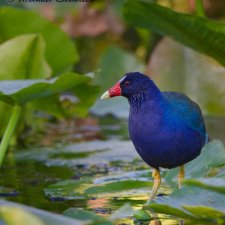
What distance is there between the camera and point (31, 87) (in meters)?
3.46

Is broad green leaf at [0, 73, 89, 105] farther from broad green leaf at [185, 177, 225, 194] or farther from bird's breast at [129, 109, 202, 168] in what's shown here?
broad green leaf at [185, 177, 225, 194]

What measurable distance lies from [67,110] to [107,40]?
11.9 ft

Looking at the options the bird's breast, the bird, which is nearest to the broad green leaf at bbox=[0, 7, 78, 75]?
the bird

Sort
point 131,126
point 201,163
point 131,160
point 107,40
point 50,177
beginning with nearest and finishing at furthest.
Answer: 1. point 131,126
2. point 201,163
3. point 50,177
4. point 131,160
5. point 107,40

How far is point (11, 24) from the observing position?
185 inches

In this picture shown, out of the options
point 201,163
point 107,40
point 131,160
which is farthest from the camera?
point 107,40

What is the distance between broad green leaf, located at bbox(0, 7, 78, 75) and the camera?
4730 millimetres

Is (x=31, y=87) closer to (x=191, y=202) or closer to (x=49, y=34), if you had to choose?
(x=191, y=202)

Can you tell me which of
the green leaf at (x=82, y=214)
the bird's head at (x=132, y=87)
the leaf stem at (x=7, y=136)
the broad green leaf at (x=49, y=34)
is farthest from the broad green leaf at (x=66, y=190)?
the broad green leaf at (x=49, y=34)

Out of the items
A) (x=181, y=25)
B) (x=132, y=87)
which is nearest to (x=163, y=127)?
(x=132, y=87)

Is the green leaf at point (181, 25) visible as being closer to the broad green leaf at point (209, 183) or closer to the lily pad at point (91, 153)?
the lily pad at point (91, 153)

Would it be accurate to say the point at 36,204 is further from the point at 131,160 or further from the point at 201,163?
the point at 131,160

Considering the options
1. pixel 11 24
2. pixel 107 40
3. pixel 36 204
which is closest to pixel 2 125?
pixel 11 24

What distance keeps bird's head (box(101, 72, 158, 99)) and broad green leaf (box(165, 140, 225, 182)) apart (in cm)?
37
